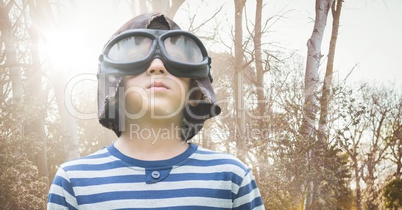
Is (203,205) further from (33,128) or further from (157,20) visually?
(33,128)

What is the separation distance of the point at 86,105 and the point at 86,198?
14.1 metres

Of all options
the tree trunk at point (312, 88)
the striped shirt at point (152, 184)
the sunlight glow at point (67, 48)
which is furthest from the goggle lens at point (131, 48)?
the sunlight glow at point (67, 48)

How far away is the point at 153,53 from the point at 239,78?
8198 mm

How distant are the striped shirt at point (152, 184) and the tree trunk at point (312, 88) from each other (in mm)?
5381

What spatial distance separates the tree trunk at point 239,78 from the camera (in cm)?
932

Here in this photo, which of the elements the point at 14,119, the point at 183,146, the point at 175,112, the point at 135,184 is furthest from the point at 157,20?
the point at 14,119

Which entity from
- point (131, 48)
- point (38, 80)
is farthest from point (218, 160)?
point (38, 80)

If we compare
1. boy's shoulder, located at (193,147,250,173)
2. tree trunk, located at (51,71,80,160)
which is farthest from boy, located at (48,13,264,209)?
tree trunk, located at (51,71,80,160)

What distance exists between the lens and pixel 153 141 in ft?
4.64

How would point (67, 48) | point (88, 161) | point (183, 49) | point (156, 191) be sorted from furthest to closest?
point (67, 48) → point (183, 49) → point (88, 161) → point (156, 191)

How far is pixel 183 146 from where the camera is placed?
4.84 feet

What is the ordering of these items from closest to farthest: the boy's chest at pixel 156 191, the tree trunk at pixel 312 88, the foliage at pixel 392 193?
the boy's chest at pixel 156 191, the tree trunk at pixel 312 88, the foliage at pixel 392 193

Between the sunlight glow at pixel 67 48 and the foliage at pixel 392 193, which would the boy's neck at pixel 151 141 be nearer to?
the sunlight glow at pixel 67 48

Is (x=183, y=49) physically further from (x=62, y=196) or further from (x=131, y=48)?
(x=62, y=196)
